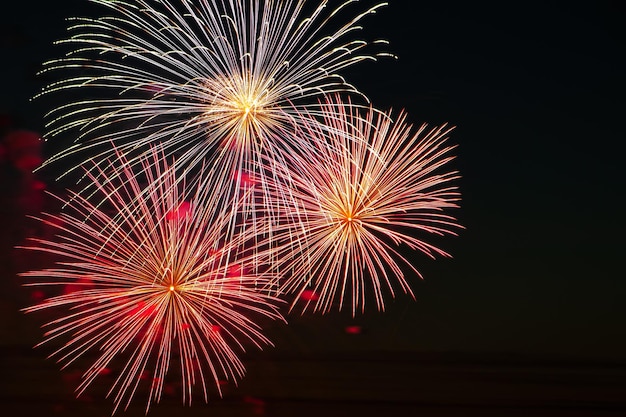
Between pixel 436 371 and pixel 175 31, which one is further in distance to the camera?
pixel 436 371

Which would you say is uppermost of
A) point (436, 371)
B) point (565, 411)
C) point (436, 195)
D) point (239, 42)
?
point (239, 42)

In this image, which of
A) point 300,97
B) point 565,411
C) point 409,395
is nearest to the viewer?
point 300,97

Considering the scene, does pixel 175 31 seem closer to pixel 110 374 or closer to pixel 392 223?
pixel 392 223

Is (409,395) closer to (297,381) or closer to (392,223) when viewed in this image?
(297,381)

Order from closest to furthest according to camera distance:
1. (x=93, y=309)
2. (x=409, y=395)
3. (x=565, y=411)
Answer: (x=93, y=309) < (x=565, y=411) < (x=409, y=395)

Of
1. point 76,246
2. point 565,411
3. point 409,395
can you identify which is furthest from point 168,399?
point 565,411

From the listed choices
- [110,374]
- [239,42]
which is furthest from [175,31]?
[110,374]

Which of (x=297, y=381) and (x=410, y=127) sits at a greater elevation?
(x=410, y=127)

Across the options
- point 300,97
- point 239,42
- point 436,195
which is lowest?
point 436,195

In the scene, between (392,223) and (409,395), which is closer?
(392,223)
